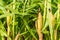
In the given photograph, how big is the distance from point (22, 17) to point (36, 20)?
6 centimetres

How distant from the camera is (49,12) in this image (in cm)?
83

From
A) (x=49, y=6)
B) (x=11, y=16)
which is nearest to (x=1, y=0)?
(x=11, y=16)

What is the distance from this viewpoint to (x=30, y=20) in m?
0.87

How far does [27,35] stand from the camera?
2.85 feet

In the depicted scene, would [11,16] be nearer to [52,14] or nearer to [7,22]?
[7,22]

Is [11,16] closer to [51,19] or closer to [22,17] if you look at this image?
[22,17]

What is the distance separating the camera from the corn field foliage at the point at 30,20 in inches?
32.7

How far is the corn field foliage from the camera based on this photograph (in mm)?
830

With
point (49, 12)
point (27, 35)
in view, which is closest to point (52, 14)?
point (49, 12)

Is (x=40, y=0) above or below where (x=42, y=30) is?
above

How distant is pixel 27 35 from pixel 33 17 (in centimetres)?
8

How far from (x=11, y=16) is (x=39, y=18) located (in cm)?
11

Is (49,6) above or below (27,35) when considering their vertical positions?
above

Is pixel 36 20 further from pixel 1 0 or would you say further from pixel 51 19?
pixel 1 0
